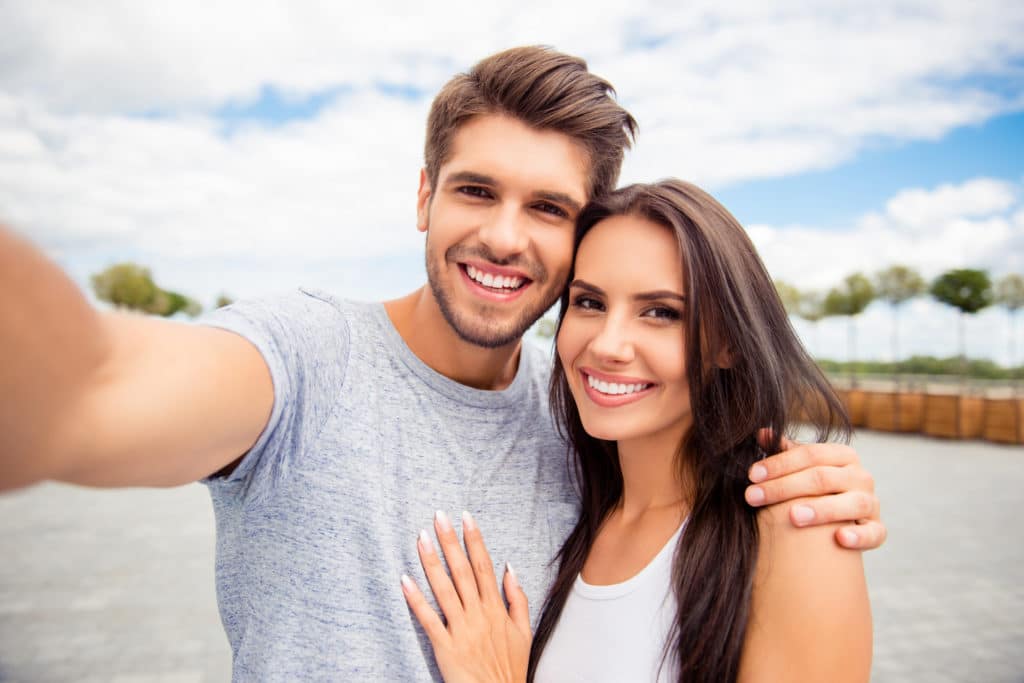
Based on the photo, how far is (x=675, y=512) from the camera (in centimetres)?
199

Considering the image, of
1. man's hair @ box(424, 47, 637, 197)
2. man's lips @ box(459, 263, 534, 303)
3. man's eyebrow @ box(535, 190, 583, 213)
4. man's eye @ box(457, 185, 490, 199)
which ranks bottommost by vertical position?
man's lips @ box(459, 263, 534, 303)

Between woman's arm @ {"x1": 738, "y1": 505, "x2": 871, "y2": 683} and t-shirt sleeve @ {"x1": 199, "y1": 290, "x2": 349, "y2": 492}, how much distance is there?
107cm

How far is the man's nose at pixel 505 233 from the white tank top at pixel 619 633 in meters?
0.87

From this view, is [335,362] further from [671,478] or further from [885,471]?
[885,471]

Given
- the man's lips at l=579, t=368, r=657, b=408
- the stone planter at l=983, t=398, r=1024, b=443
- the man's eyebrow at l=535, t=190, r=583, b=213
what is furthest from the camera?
the stone planter at l=983, t=398, r=1024, b=443

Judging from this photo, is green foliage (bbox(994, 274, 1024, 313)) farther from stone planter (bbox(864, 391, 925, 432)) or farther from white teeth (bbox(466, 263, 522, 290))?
white teeth (bbox(466, 263, 522, 290))

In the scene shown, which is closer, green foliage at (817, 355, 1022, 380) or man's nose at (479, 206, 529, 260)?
man's nose at (479, 206, 529, 260)

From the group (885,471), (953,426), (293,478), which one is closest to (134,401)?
(293,478)

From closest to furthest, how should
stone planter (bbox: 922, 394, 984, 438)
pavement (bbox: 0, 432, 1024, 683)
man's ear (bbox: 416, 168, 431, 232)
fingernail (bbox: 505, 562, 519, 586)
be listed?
fingernail (bbox: 505, 562, 519, 586) → man's ear (bbox: 416, 168, 431, 232) → pavement (bbox: 0, 432, 1024, 683) → stone planter (bbox: 922, 394, 984, 438)

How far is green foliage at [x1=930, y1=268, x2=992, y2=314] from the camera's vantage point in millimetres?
15516

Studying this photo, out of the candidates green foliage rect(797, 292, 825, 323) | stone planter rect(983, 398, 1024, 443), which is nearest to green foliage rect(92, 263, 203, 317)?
green foliage rect(797, 292, 825, 323)

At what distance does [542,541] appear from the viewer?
1.94 metres

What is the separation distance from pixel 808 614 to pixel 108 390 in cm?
139

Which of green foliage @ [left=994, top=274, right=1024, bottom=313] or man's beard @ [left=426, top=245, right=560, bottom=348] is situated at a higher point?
man's beard @ [left=426, top=245, right=560, bottom=348]
